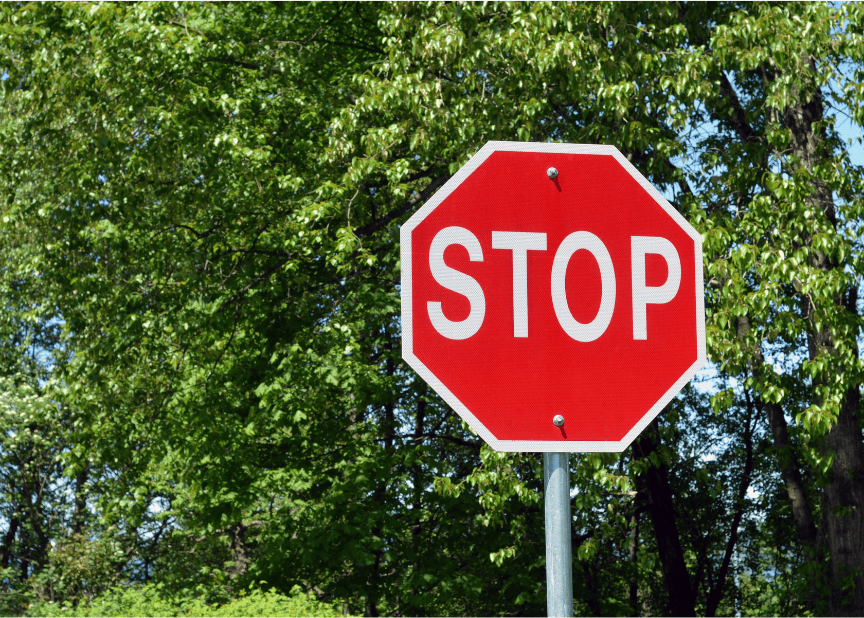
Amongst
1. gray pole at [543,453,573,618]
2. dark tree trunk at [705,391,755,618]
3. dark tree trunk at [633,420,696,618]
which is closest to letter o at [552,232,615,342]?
gray pole at [543,453,573,618]

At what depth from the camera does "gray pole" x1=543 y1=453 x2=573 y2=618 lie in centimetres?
142

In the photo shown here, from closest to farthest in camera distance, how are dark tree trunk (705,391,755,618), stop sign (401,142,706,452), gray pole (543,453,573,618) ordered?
gray pole (543,453,573,618) → stop sign (401,142,706,452) → dark tree trunk (705,391,755,618)

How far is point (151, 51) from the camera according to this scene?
10.3 meters

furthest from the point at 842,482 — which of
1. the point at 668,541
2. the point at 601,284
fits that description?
the point at 601,284

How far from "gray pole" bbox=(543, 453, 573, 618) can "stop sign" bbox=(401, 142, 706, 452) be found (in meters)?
0.09

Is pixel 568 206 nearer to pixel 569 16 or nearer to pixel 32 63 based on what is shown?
pixel 569 16

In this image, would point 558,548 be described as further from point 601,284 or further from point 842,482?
point 842,482

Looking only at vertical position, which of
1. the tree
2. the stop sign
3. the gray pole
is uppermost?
A: the tree

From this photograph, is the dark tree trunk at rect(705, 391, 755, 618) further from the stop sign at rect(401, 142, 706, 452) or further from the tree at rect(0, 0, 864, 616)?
the stop sign at rect(401, 142, 706, 452)

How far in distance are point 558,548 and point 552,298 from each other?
46cm

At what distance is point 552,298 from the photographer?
1.61 m

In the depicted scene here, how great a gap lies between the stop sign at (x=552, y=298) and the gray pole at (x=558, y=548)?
9 cm

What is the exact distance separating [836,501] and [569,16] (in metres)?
5.91

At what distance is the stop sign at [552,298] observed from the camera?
1.56 m
